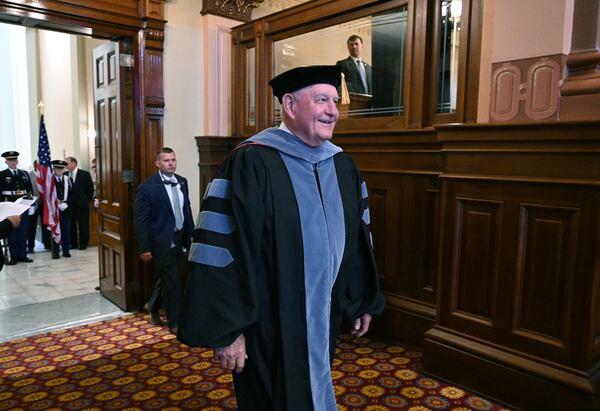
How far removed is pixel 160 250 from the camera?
3766mm

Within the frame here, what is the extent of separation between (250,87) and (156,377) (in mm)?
2938

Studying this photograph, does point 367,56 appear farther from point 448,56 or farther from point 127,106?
point 127,106

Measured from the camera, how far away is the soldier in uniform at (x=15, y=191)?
6668 mm

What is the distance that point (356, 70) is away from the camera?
4082 millimetres

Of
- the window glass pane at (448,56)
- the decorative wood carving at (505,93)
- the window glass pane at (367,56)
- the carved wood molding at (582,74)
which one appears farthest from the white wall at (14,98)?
the carved wood molding at (582,74)

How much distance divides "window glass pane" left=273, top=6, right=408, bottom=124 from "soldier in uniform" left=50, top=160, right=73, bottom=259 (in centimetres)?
463

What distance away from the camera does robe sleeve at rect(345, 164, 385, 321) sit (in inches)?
82.2

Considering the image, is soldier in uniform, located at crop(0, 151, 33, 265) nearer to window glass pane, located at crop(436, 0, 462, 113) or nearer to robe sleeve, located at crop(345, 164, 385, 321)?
window glass pane, located at crop(436, 0, 462, 113)

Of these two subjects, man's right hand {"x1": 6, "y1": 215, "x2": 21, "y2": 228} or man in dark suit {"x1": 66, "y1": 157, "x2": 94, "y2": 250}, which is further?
man in dark suit {"x1": 66, "y1": 157, "x2": 94, "y2": 250}

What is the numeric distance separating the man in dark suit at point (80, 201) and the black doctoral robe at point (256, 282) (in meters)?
6.79

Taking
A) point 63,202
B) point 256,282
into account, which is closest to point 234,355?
point 256,282

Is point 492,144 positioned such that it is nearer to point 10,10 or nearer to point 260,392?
point 260,392

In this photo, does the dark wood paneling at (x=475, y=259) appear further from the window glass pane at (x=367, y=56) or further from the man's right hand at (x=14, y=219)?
the man's right hand at (x=14, y=219)

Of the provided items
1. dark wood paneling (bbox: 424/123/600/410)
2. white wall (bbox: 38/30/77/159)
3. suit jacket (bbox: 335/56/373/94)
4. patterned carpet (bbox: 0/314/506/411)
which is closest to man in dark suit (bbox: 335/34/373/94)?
suit jacket (bbox: 335/56/373/94)
